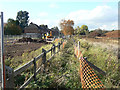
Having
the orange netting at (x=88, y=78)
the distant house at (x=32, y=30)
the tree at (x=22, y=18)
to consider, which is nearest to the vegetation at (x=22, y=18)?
the tree at (x=22, y=18)

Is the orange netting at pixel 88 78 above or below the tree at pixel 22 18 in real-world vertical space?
below

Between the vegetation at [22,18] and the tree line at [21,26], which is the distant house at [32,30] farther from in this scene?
the vegetation at [22,18]

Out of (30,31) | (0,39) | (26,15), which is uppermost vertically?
(26,15)

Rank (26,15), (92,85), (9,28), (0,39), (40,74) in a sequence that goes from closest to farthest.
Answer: (0,39) < (92,85) < (40,74) < (9,28) < (26,15)

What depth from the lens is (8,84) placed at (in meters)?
2.83

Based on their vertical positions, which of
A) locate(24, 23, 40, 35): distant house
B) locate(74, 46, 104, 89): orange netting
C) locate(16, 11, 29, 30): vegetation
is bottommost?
locate(74, 46, 104, 89): orange netting

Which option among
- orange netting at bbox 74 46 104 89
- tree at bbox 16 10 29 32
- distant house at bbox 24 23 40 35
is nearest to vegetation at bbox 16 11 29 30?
tree at bbox 16 10 29 32

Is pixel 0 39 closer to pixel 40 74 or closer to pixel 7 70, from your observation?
pixel 7 70

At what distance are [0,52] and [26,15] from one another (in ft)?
255

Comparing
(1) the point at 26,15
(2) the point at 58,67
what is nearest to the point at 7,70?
(2) the point at 58,67

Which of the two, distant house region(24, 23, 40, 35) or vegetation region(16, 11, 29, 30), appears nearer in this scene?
distant house region(24, 23, 40, 35)

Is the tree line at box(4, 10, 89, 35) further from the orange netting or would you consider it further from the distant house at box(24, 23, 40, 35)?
the orange netting

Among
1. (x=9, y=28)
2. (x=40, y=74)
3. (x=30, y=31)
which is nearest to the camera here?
(x=40, y=74)

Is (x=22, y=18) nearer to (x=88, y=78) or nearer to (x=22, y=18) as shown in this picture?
(x=22, y=18)
